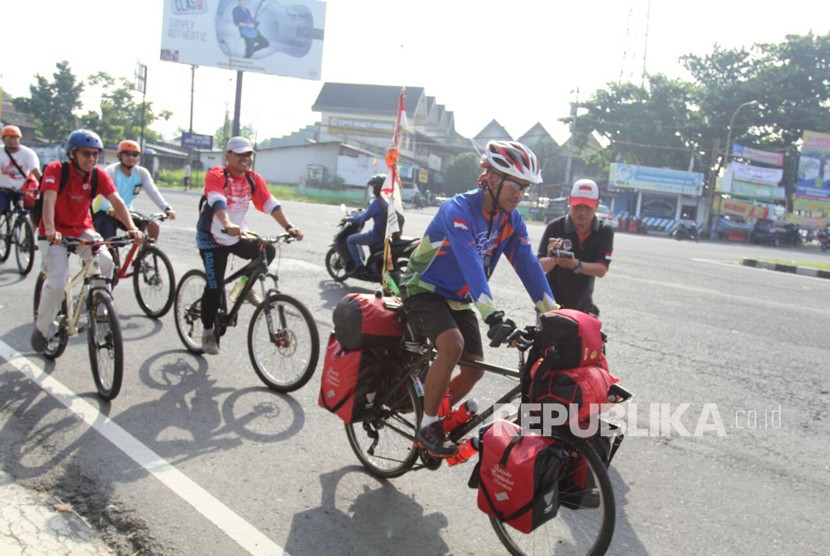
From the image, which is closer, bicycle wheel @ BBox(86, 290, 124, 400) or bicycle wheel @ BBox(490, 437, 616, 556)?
bicycle wheel @ BBox(490, 437, 616, 556)

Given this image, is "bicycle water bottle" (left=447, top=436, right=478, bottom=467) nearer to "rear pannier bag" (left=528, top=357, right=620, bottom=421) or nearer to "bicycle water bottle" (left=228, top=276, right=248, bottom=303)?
"rear pannier bag" (left=528, top=357, right=620, bottom=421)

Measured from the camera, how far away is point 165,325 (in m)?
7.18

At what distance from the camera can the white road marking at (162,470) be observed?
10.7ft

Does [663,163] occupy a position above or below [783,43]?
below

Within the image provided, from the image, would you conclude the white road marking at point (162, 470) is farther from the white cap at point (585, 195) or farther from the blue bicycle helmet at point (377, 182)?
the blue bicycle helmet at point (377, 182)

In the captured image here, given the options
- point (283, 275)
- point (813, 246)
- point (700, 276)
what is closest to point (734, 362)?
point (283, 275)

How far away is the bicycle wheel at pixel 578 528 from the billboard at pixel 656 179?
46.8m

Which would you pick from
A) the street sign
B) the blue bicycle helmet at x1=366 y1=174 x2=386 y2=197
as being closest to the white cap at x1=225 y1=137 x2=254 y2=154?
the blue bicycle helmet at x1=366 y1=174 x2=386 y2=197

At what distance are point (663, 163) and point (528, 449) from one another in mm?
54561

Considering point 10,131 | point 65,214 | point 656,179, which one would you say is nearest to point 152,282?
point 65,214

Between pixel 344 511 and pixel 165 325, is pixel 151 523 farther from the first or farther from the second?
pixel 165 325

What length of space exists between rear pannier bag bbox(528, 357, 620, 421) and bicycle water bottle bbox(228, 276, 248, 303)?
339 centimetres

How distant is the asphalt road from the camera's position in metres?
3.42

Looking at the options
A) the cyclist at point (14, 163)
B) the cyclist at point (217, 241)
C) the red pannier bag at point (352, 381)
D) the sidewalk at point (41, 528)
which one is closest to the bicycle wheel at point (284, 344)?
the cyclist at point (217, 241)
